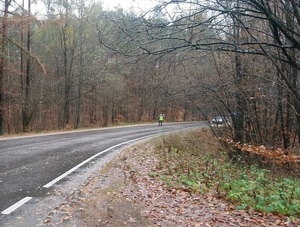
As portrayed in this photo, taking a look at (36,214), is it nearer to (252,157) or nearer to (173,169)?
(173,169)

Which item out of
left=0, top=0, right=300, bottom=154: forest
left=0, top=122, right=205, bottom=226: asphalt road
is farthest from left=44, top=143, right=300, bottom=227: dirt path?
left=0, top=0, right=300, bottom=154: forest

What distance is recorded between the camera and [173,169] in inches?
396

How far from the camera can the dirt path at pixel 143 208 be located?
5.30 metres

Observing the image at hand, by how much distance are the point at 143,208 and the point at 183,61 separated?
4.59m

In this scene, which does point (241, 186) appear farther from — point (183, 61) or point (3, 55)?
point (3, 55)

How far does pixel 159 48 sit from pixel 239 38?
461 cm

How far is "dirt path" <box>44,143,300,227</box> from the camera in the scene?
5.30m

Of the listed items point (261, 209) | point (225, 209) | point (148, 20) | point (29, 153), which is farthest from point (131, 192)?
point (29, 153)

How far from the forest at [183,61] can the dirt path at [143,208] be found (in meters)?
2.74

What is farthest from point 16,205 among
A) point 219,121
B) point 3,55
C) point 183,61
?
point 3,55

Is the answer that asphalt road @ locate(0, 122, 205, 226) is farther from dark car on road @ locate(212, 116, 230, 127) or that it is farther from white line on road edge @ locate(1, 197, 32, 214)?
dark car on road @ locate(212, 116, 230, 127)

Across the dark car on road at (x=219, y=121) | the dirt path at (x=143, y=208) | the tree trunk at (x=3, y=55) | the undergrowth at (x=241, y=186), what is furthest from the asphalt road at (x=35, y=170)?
the tree trunk at (x=3, y=55)

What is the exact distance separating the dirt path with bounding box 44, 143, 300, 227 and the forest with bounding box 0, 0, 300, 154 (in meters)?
2.74

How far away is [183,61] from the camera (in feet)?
29.5
